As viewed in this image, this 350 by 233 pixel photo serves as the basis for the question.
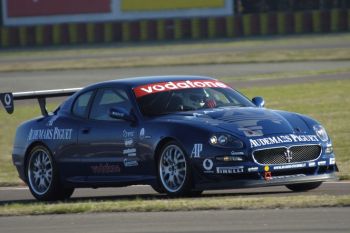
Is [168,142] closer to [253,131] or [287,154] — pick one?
[253,131]

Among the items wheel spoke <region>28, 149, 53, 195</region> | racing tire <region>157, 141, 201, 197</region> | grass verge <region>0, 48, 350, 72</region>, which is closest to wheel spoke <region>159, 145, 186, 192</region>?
racing tire <region>157, 141, 201, 197</region>

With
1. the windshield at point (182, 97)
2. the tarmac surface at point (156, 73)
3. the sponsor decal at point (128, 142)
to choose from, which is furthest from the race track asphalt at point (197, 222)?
the tarmac surface at point (156, 73)

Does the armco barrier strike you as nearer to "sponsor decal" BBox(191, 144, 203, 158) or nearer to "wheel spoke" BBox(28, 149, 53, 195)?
"wheel spoke" BBox(28, 149, 53, 195)

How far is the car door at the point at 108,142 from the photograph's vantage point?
1197cm

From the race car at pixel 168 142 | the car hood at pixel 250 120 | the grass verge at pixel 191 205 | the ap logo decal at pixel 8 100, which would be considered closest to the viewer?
the grass verge at pixel 191 205

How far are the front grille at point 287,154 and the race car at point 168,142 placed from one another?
1 centimetres

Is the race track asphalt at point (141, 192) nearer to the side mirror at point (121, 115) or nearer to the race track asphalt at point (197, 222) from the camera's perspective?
the side mirror at point (121, 115)

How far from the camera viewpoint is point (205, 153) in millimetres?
11148

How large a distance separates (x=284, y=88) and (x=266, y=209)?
17.9 m

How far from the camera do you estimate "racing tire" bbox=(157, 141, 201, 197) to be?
1127 centimetres

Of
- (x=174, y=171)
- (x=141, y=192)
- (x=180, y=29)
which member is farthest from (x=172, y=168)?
(x=180, y=29)

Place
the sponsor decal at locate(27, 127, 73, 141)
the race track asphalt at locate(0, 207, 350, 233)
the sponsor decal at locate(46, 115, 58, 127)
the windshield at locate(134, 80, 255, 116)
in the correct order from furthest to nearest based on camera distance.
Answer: the sponsor decal at locate(46, 115, 58, 127)
the sponsor decal at locate(27, 127, 73, 141)
the windshield at locate(134, 80, 255, 116)
the race track asphalt at locate(0, 207, 350, 233)

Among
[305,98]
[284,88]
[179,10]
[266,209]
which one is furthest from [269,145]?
[179,10]

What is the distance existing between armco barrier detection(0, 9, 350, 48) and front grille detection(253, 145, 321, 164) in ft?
137
